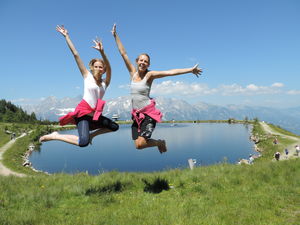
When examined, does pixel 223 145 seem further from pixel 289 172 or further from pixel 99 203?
pixel 99 203

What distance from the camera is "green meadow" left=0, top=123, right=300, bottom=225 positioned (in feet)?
14.2

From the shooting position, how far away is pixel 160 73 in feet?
18.8

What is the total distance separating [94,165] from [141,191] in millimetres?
33714

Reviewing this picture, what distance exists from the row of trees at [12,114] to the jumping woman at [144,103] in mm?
89094

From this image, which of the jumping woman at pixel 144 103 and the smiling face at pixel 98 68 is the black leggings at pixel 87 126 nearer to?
the jumping woman at pixel 144 103

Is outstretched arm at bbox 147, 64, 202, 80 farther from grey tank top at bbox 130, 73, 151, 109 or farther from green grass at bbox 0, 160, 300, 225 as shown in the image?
green grass at bbox 0, 160, 300, 225

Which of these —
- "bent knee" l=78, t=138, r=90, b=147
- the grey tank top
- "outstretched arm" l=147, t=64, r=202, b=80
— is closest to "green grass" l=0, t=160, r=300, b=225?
"bent knee" l=78, t=138, r=90, b=147

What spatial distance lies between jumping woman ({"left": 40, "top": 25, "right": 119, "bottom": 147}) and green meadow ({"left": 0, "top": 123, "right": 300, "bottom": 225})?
1.40 metres

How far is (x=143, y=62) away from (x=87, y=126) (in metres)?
1.98

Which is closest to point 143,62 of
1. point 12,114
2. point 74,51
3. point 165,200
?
point 74,51

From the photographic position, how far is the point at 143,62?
230 inches

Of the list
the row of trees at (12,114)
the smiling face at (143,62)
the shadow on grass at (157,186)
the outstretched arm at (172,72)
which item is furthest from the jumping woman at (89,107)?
the row of trees at (12,114)

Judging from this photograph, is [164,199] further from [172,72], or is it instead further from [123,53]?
[123,53]

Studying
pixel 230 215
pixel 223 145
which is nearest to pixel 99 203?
pixel 230 215
